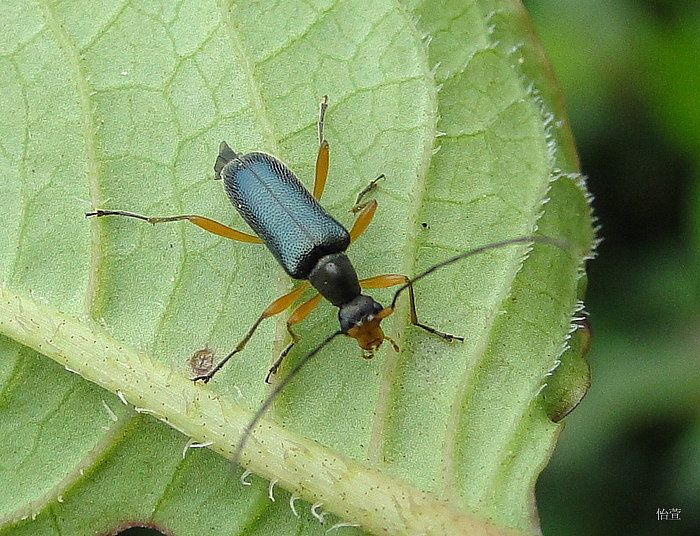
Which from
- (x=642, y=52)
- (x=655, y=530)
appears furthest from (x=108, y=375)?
(x=642, y=52)

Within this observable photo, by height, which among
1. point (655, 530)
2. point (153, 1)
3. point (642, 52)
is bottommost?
point (655, 530)

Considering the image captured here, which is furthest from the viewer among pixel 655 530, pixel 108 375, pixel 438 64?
pixel 655 530

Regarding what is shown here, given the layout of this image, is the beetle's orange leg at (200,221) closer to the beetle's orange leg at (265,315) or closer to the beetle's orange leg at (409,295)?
the beetle's orange leg at (265,315)

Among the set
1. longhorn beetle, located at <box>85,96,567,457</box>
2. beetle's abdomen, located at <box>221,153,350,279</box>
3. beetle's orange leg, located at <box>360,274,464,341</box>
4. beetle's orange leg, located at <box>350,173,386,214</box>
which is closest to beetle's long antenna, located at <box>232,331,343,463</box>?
longhorn beetle, located at <box>85,96,567,457</box>

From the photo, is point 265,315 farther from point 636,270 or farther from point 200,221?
point 636,270

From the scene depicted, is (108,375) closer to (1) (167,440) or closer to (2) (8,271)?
(1) (167,440)
